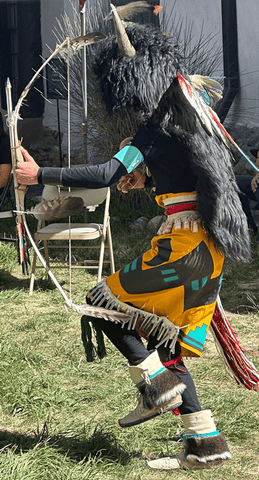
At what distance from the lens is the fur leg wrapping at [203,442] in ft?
6.96

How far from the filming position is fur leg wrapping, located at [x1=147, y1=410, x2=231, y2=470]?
212 cm

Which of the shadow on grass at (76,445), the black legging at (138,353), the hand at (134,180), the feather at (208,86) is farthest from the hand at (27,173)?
the shadow on grass at (76,445)

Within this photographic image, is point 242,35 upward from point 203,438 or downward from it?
upward

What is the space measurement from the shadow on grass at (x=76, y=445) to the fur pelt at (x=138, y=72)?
1.42 m

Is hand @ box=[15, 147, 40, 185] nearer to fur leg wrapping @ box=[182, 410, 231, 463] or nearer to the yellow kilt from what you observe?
the yellow kilt

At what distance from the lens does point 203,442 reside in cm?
212

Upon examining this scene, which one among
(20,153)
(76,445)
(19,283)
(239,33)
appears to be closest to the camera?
(76,445)

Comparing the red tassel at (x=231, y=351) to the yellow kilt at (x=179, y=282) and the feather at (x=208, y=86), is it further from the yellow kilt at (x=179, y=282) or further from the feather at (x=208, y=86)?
the feather at (x=208, y=86)

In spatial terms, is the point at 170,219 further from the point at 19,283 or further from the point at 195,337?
the point at 19,283

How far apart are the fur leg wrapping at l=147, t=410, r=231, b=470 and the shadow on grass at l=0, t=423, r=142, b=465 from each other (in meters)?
0.30

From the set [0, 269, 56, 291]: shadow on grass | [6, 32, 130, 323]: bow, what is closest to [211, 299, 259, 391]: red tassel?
[6, 32, 130, 323]: bow

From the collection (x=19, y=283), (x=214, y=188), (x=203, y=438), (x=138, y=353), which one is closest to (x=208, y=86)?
(x=214, y=188)

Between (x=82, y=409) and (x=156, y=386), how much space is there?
830mm

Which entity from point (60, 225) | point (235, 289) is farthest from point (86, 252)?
point (235, 289)
